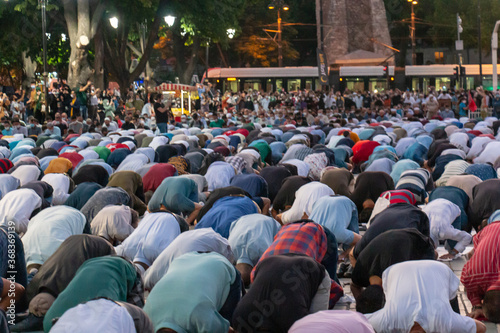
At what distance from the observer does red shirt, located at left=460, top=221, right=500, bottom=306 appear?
8.12 m

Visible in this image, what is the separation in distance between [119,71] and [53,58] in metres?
10.7

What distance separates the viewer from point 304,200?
11727 millimetres

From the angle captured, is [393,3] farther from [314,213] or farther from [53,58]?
[314,213]

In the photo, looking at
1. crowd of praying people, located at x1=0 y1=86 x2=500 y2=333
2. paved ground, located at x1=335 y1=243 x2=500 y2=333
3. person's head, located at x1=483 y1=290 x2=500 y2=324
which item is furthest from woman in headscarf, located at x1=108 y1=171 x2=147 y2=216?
person's head, located at x1=483 y1=290 x2=500 y2=324

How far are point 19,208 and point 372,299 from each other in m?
5.11

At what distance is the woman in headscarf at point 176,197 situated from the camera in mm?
12492

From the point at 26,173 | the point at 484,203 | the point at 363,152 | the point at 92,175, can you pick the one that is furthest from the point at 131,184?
the point at 363,152

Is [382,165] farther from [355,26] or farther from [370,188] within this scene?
[355,26]

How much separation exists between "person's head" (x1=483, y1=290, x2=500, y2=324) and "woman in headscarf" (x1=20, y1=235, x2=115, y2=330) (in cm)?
361

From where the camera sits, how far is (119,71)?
3781cm

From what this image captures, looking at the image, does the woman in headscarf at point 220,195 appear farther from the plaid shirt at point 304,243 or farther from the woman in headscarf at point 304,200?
the plaid shirt at point 304,243

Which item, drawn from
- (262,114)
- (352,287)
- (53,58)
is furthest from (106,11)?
(352,287)

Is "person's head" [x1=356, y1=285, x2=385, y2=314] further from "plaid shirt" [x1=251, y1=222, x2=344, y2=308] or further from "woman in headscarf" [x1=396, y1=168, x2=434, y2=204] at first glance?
"woman in headscarf" [x1=396, y1=168, x2=434, y2=204]

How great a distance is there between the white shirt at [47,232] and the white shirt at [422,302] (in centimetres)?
391
